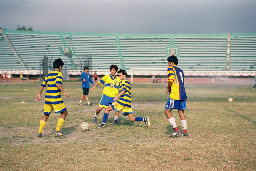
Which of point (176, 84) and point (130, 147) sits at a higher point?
point (176, 84)

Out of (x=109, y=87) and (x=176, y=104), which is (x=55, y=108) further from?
(x=176, y=104)

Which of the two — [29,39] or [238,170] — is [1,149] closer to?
[238,170]

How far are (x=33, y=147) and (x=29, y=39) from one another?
210ft

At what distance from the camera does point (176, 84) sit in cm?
797

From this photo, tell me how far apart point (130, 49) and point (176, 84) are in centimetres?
5885

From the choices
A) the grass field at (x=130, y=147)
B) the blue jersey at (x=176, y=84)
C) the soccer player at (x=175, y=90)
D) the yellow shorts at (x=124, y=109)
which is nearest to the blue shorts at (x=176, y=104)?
the soccer player at (x=175, y=90)

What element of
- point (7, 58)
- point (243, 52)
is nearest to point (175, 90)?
point (243, 52)

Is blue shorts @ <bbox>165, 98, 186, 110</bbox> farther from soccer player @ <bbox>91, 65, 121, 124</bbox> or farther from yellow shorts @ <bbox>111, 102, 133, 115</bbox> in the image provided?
soccer player @ <bbox>91, 65, 121, 124</bbox>

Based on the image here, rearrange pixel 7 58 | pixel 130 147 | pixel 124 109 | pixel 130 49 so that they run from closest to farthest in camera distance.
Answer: pixel 130 147
pixel 124 109
pixel 7 58
pixel 130 49

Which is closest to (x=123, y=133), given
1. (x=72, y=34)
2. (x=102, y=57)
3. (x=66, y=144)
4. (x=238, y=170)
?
(x=66, y=144)

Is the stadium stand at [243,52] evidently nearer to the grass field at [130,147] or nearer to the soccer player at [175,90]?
the grass field at [130,147]

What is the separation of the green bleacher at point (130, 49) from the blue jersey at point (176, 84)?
54850 mm

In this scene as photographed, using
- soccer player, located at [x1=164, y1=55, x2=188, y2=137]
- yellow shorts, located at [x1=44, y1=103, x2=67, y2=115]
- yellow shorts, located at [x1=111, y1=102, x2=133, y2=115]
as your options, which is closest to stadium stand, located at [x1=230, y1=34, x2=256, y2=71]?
yellow shorts, located at [x1=111, y1=102, x2=133, y2=115]

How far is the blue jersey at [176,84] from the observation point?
788 cm
